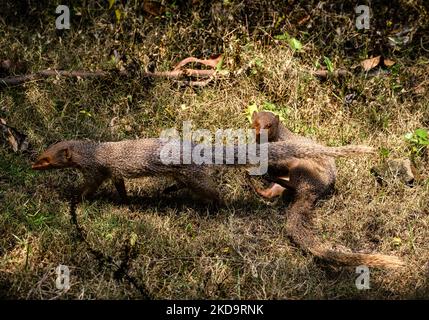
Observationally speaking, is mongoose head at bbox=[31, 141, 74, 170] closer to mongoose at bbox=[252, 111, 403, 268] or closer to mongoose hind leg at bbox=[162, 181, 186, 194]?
mongoose hind leg at bbox=[162, 181, 186, 194]

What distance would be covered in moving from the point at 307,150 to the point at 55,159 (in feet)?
5.17

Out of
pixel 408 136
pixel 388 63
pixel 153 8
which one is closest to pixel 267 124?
pixel 408 136

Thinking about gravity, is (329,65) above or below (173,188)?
above

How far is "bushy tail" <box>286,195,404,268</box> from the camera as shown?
321 centimetres

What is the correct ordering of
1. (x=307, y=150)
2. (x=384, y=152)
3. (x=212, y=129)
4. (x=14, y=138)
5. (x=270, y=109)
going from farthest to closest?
1. (x=270, y=109)
2. (x=212, y=129)
3. (x=384, y=152)
4. (x=14, y=138)
5. (x=307, y=150)

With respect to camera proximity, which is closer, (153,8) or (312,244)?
(312,244)

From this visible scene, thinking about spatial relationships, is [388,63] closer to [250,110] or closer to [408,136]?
[408,136]

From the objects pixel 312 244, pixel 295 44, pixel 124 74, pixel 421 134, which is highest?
pixel 295 44

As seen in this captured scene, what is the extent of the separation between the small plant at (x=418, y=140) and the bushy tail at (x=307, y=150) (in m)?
0.91

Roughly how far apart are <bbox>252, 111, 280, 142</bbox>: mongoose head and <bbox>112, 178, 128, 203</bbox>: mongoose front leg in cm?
97

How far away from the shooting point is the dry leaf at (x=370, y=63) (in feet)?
15.6

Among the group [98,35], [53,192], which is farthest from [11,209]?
[98,35]

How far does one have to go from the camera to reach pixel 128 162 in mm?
3781

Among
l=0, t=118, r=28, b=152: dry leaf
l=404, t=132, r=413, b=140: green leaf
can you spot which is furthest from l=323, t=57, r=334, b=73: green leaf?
l=0, t=118, r=28, b=152: dry leaf
